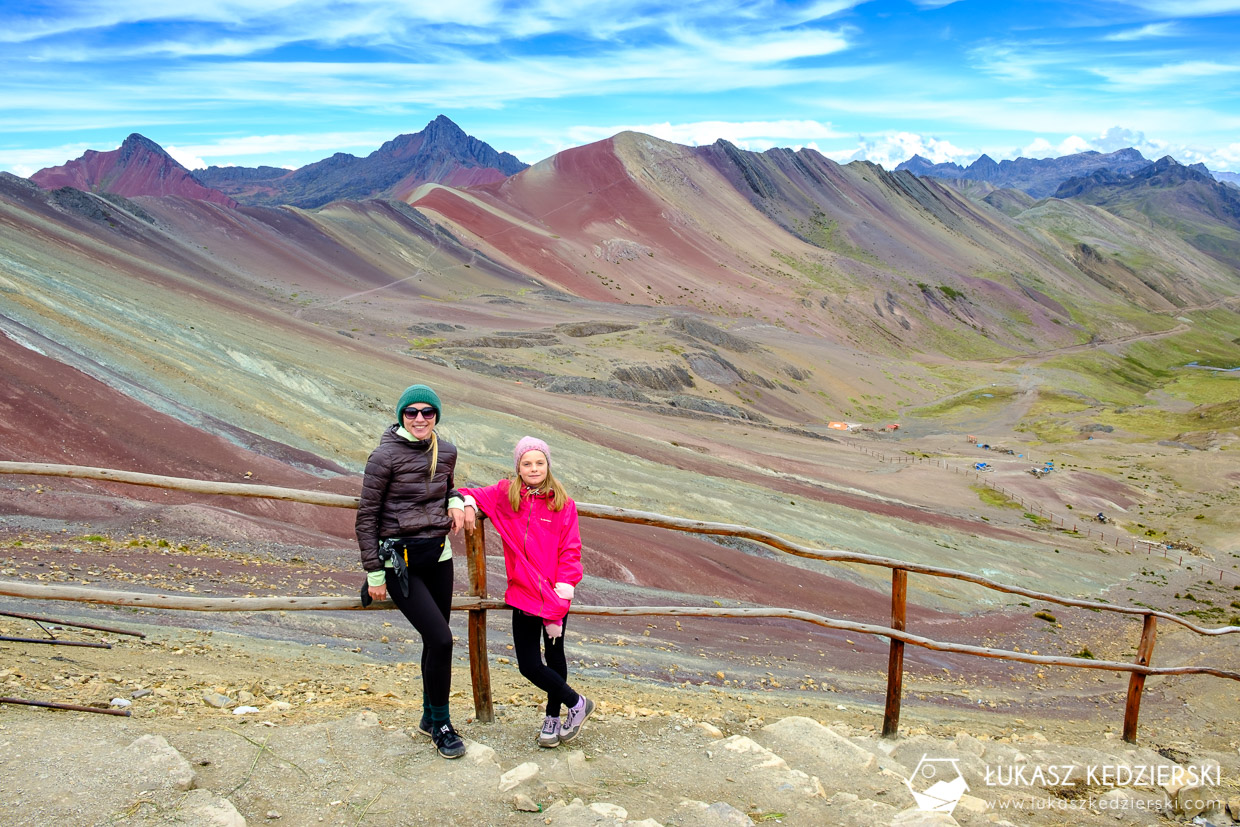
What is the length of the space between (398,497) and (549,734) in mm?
2036

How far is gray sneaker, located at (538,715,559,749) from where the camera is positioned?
19.4ft

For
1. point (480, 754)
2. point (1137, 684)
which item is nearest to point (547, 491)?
point (480, 754)

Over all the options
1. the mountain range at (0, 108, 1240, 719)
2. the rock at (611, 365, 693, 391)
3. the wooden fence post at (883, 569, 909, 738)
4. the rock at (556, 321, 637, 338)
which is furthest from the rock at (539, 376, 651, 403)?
the wooden fence post at (883, 569, 909, 738)

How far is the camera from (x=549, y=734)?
5.95 meters

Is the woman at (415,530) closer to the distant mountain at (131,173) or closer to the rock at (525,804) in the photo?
the rock at (525,804)

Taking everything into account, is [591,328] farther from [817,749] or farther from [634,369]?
[817,749]

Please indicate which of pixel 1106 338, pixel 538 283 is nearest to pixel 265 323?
pixel 538 283

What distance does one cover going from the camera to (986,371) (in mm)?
106938

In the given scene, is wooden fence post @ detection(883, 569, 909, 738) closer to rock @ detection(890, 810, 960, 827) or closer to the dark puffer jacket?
rock @ detection(890, 810, 960, 827)

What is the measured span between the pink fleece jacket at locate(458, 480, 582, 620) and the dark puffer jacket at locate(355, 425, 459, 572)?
42 centimetres

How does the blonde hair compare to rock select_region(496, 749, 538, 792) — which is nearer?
rock select_region(496, 749, 538, 792)

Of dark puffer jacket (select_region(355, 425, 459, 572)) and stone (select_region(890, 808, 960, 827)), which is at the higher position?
dark puffer jacket (select_region(355, 425, 459, 572))

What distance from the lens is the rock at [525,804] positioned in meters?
5.00

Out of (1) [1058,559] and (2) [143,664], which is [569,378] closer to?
(1) [1058,559]
